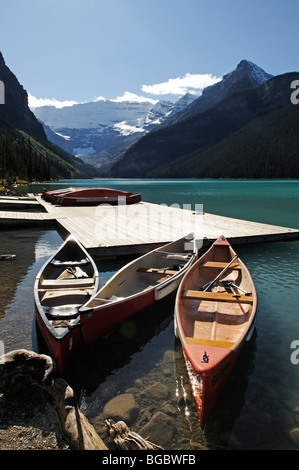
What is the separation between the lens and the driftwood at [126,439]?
415 centimetres

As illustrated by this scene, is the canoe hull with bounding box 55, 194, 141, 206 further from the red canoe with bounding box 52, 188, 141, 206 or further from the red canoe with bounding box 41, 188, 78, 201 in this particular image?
the red canoe with bounding box 41, 188, 78, 201

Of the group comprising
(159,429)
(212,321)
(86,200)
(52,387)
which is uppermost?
(86,200)

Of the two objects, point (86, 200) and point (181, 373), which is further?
point (86, 200)

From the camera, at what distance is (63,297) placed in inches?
311

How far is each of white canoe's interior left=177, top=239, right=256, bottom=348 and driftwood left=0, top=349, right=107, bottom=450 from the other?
1.94 metres

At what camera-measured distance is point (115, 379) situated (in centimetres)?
582

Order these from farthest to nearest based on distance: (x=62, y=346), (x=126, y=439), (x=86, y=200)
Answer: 1. (x=86, y=200)
2. (x=62, y=346)
3. (x=126, y=439)

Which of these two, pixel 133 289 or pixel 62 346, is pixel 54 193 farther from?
pixel 62 346

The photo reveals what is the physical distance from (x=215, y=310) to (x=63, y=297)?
3732 mm

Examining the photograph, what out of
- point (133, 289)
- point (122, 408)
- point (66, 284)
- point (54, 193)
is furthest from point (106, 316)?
point (54, 193)

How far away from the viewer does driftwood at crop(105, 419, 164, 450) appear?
13.6ft
